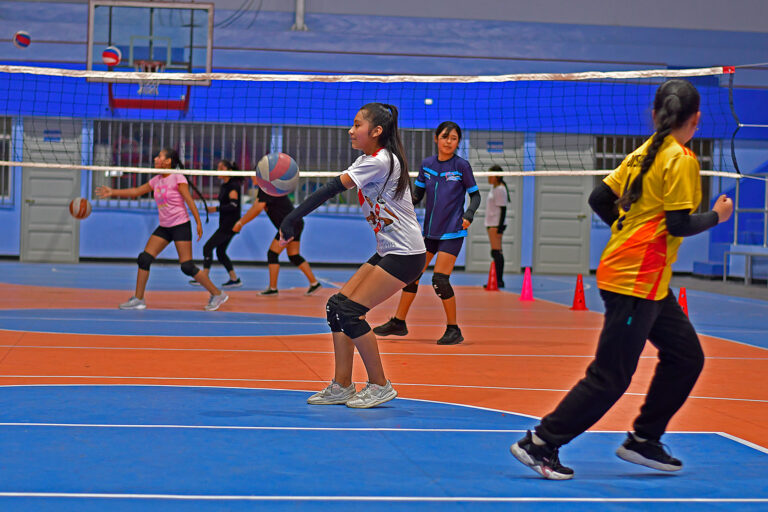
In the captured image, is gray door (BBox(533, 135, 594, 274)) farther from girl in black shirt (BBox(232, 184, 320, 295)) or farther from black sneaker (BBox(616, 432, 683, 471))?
black sneaker (BBox(616, 432, 683, 471))

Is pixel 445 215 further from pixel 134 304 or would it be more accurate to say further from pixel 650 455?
pixel 650 455

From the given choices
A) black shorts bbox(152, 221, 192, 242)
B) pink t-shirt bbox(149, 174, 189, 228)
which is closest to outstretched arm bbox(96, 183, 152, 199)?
pink t-shirt bbox(149, 174, 189, 228)

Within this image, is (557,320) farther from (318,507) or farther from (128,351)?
(318,507)

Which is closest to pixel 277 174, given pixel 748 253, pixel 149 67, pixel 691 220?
pixel 691 220

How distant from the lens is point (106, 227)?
19.7 m

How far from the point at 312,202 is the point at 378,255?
0.71 metres

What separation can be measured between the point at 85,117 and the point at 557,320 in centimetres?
1271

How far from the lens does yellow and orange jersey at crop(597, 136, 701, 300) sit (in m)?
3.48

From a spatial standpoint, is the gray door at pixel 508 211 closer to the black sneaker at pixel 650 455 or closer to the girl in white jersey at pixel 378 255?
the girl in white jersey at pixel 378 255

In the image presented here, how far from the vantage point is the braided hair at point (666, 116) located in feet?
11.7

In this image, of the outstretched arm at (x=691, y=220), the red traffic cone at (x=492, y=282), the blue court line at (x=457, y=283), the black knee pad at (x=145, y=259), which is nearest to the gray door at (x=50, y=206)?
the blue court line at (x=457, y=283)

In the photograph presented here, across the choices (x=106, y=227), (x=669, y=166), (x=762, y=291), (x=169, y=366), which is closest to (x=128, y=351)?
(x=169, y=366)

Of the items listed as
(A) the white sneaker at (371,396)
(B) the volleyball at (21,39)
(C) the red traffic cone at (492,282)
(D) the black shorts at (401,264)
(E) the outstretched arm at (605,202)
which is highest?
(B) the volleyball at (21,39)

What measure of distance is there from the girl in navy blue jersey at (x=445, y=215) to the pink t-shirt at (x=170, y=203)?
9.30ft
